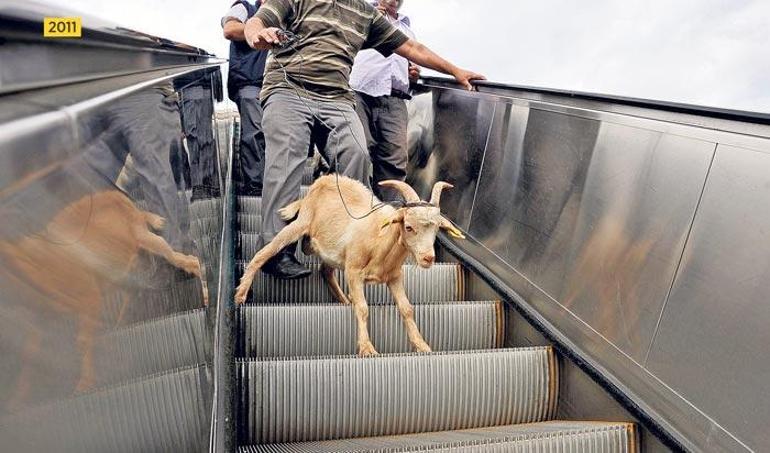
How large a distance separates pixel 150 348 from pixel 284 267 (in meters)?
2.94

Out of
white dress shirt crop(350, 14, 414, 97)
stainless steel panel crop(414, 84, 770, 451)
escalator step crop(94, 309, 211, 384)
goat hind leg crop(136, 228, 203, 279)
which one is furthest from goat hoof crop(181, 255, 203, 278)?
white dress shirt crop(350, 14, 414, 97)

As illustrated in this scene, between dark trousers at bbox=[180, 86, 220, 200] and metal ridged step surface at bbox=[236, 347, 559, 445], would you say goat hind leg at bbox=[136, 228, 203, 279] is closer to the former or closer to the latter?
dark trousers at bbox=[180, 86, 220, 200]

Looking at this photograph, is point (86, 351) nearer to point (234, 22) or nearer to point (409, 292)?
point (409, 292)

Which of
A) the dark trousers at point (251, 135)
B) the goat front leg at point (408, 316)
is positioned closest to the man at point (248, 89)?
the dark trousers at point (251, 135)

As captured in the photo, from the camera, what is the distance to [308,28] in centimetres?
417

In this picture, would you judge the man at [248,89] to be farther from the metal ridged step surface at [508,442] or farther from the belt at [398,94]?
the metal ridged step surface at [508,442]

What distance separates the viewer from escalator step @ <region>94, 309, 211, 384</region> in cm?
86

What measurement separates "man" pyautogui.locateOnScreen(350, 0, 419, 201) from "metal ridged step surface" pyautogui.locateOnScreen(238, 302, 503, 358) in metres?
1.89

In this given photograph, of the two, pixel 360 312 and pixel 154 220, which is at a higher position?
A: pixel 154 220

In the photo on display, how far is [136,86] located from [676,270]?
2.24m

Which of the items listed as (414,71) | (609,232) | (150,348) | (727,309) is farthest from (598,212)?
(414,71)

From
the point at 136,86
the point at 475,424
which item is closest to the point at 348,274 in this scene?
the point at 475,424

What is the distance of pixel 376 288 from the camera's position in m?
4.47

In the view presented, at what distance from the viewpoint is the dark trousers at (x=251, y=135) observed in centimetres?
600
